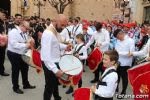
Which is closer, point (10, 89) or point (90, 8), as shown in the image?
point (10, 89)

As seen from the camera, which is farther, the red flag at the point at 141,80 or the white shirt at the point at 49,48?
the white shirt at the point at 49,48

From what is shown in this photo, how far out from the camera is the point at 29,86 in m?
9.52

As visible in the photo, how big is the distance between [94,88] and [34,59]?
9.99 ft

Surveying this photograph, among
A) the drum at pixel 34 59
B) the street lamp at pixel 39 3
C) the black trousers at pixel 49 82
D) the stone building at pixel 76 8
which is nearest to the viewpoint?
the black trousers at pixel 49 82

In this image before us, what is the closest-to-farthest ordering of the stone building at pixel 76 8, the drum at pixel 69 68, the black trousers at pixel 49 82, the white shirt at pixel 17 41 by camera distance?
the drum at pixel 69 68 < the black trousers at pixel 49 82 < the white shirt at pixel 17 41 < the stone building at pixel 76 8

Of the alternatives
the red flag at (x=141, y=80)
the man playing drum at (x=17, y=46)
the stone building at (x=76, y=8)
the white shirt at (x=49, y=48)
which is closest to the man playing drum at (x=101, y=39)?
the man playing drum at (x=17, y=46)

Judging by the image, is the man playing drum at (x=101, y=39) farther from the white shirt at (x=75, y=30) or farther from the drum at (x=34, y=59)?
the drum at (x=34, y=59)

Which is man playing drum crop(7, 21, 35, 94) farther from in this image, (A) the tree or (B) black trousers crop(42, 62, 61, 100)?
(A) the tree

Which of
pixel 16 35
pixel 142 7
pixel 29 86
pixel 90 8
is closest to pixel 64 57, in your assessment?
pixel 16 35

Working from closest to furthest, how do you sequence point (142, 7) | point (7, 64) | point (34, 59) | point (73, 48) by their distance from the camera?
point (34, 59), point (73, 48), point (7, 64), point (142, 7)

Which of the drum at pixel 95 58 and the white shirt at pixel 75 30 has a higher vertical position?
the white shirt at pixel 75 30

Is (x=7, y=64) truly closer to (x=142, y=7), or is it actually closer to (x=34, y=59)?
(x=34, y=59)

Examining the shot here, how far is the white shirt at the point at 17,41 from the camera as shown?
8.63 m

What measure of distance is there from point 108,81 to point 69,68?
5.18ft
